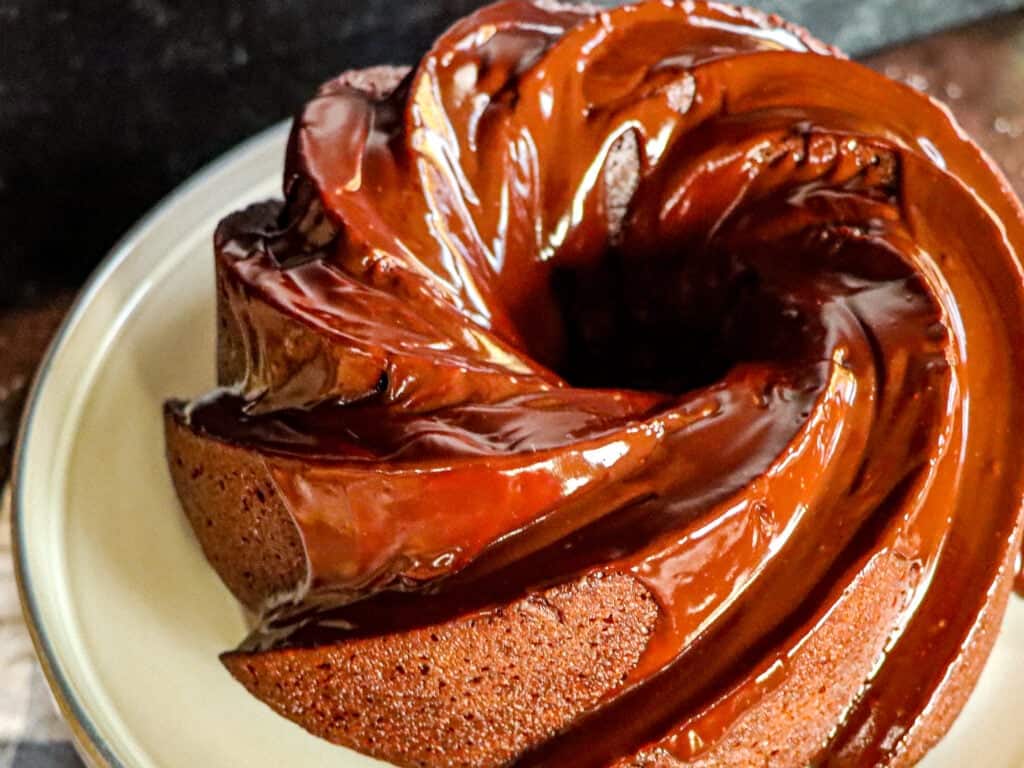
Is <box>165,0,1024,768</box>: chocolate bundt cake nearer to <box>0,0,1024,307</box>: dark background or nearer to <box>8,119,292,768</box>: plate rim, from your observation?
<box>8,119,292,768</box>: plate rim

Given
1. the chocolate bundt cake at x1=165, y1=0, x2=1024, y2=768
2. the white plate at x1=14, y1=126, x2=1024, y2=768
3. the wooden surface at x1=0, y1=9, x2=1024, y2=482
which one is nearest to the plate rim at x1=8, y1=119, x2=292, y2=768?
Result: the white plate at x1=14, y1=126, x2=1024, y2=768

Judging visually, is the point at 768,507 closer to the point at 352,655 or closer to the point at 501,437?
the point at 501,437

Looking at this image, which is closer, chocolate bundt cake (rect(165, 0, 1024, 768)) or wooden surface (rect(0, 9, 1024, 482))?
chocolate bundt cake (rect(165, 0, 1024, 768))

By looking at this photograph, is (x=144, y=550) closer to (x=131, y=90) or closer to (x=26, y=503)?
(x=26, y=503)

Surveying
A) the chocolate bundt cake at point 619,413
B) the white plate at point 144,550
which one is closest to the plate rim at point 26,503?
the white plate at point 144,550

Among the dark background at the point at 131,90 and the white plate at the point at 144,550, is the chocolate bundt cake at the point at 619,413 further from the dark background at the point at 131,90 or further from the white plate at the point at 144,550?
the dark background at the point at 131,90

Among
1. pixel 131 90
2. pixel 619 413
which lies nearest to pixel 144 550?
pixel 619 413

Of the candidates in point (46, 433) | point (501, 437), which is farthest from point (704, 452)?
point (46, 433)
